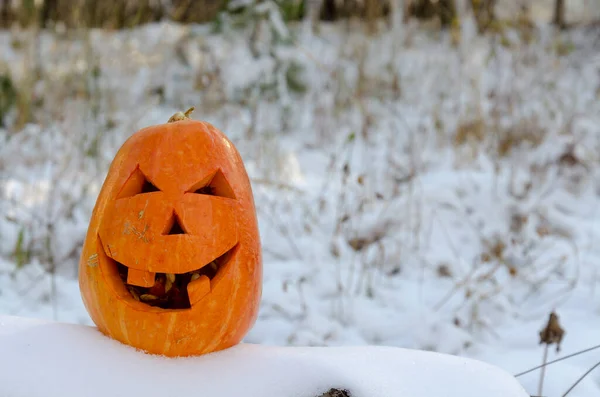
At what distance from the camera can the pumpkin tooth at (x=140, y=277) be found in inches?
47.8

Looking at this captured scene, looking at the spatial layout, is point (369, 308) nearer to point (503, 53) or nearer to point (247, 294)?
point (247, 294)

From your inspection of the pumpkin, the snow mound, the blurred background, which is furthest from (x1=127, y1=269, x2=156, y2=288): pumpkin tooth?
the blurred background

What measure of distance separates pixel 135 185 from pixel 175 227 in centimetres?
12

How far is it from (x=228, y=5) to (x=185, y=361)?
12.9 feet

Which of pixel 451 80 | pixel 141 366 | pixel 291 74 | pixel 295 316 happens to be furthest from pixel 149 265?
pixel 451 80

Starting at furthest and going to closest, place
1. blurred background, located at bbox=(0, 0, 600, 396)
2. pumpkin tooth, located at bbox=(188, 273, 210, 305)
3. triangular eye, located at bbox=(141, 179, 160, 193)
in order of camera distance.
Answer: blurred background, located at bbox=(0, 0, 600, 396)
triangular eye, located at bbox=(141, 179, 160, 193)
pumpkin tooth, located at bbox=(188, 273, 210, 305)

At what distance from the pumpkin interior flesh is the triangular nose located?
0.31 feet

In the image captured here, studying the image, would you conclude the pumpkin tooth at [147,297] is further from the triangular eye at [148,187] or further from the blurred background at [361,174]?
the blurred background at [361,174]

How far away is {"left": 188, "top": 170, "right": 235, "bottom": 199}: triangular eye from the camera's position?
128cm

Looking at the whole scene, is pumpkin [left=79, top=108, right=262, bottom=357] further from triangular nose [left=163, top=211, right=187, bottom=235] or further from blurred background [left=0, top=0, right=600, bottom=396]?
blurred background [left=0, top=0, right=600, bottom=396]

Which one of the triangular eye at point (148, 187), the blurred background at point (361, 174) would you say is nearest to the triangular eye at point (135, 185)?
A: the triangular eye at point (148, 187)

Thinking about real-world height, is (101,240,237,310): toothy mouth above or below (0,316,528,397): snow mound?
above

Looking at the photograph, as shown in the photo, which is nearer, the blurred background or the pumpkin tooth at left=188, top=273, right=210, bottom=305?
the pumpkin tooth at left=188, top=273, right=210, bottom=305

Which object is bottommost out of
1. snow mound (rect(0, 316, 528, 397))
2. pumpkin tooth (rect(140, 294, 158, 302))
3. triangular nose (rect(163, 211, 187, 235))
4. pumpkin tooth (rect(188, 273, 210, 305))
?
snow mound (rect(0, 316, 528, 397))
